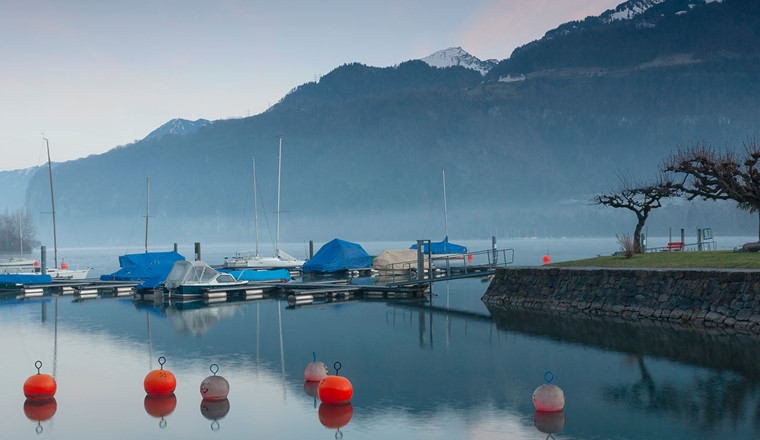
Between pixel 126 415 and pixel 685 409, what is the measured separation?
52.2ft

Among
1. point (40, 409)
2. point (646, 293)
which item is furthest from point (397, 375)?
point (646, 293)

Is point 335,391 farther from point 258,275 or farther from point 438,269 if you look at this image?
point 438,269

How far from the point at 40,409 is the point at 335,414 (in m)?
9.15

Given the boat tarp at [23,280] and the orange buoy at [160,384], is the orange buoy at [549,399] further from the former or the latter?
the boat tarp at [23,280]

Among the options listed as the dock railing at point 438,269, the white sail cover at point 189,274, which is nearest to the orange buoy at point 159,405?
the dock railing at point 438,269

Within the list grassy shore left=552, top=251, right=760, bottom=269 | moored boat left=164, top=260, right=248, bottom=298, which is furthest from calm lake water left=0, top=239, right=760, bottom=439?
moored boat left=164, top=260, right=248, bottom=298

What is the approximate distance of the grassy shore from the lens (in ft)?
136

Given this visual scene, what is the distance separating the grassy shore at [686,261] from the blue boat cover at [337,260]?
3929 cm

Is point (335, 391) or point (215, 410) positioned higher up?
point (335, 391)

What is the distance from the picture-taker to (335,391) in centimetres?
2462

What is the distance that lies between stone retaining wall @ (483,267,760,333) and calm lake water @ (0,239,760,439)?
1403mm

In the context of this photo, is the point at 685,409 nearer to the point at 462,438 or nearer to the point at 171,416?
the point at 462,438

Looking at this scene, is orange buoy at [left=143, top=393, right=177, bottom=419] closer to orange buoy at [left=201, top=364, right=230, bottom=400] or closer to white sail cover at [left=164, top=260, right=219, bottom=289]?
orange buoy at [left=201, top=364, right=230, bottom=400]

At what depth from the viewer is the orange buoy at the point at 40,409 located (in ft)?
81.4
